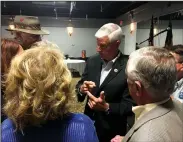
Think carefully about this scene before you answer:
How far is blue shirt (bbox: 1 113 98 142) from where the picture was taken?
0.95 m

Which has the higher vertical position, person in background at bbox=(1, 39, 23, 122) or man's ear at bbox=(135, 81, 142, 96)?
person in background at bbox=(1, 39, 23, 122)

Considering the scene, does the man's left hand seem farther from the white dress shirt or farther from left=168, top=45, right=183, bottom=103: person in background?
left=168, top=45, right=183, bottom=103: person in background

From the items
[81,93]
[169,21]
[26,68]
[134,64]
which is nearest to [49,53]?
[26,68]

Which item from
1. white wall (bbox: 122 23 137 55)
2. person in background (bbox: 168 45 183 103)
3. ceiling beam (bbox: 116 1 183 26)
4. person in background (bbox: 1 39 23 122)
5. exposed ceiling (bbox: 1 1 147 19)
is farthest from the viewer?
exposed ceiling (bbox: 1 1 147 19)

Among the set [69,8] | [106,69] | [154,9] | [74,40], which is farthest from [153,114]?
[74,40]

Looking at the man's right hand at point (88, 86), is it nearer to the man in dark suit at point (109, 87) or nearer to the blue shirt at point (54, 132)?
the man in dark suit at point (109, 87)

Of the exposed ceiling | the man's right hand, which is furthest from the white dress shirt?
the exposed ceiling

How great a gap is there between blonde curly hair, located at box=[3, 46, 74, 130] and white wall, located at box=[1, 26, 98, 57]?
30.3ft

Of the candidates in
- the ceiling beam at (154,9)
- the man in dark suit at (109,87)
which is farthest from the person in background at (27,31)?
the ceiling beam at (154,9)

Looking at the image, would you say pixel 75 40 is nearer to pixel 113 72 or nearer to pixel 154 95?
pixel 113 72

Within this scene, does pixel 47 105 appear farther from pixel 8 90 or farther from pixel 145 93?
pixel 145 93

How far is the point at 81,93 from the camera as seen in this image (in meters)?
1.88

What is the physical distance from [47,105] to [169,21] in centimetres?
419

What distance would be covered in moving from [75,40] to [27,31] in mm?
8162
